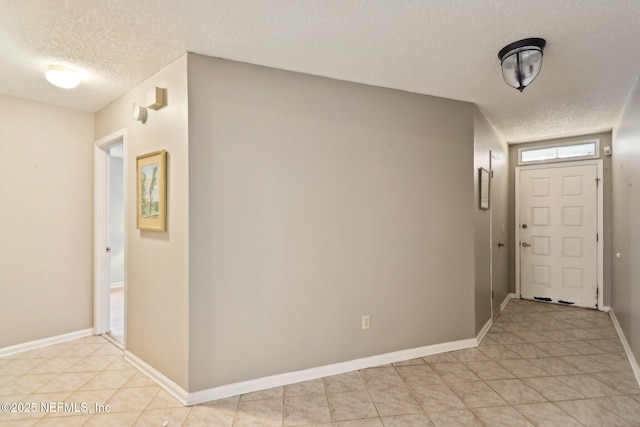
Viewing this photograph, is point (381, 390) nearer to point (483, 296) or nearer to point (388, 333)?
point (388, 333)

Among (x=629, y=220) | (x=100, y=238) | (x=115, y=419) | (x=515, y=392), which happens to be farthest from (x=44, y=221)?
(x=629, y=220)

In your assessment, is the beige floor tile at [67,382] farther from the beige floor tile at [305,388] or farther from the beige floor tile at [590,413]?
the beige floor tile at [590,413]

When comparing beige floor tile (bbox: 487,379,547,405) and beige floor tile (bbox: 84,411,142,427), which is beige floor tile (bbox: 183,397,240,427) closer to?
beige floor tile (bbox: 84,411,142,427)

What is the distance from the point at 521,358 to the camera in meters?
3.01

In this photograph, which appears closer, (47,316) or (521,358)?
(521,358)

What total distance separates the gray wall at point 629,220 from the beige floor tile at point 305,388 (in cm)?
255

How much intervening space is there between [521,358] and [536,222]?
2757 millimetres

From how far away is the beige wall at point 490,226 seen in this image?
3434 mm

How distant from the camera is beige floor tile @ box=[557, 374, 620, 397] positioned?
240cm

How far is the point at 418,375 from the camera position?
268 centimetres

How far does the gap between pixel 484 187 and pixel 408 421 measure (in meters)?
2.58

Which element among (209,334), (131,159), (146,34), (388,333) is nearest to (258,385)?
(209,334)

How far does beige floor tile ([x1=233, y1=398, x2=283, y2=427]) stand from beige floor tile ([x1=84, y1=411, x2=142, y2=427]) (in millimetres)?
657

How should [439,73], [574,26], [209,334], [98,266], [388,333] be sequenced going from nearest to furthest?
[574,26] → [209,334] → [439,73] → [388,333] → [98,266]
